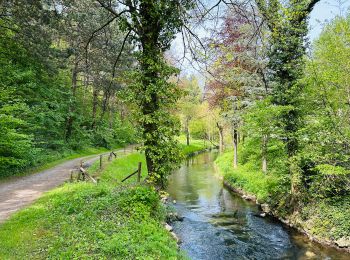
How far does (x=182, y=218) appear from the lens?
17.2 m

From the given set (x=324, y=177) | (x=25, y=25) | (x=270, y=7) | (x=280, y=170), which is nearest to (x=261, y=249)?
(x=324, y=177)

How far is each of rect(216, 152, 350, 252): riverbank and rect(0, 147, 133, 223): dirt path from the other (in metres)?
12.4

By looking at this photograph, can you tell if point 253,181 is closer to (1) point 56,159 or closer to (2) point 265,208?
(2) point 265,208

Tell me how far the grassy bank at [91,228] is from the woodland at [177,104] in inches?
2.1

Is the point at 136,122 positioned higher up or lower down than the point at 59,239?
higher up

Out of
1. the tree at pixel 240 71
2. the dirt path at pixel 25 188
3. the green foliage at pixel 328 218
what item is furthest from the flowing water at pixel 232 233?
the dirt path at pixel 25 188

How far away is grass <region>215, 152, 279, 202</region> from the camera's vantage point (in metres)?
19.4

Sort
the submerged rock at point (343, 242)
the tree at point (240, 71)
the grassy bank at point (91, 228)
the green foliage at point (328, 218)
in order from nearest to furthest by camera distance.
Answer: the grassy bank at point (91, 228) → the submerged rock at point (343, 242) → the green foliage at point (328, 218) → the tree at point (240, 71)

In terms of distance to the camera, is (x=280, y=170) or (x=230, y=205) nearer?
(x=280, y=170)

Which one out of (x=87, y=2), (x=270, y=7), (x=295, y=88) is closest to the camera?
(x=270, y=7)

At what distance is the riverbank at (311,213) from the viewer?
1296 cm

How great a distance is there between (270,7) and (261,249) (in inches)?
377

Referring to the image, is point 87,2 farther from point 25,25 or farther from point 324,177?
point 324,177

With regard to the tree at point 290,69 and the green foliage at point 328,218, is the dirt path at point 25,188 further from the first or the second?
the tree at point 290,69
